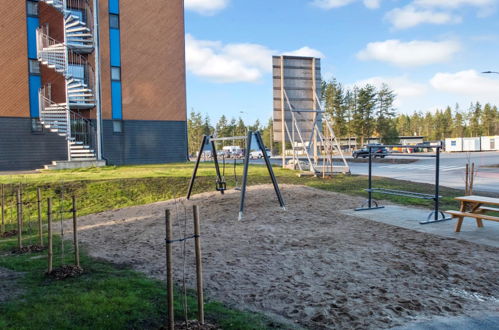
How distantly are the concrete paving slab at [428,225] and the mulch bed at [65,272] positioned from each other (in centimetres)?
635

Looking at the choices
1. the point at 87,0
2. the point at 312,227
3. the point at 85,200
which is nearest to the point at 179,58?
the point at 87,0

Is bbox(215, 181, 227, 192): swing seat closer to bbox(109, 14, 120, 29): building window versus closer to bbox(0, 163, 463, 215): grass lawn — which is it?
bbox(0, 163, 463, 215): grass lawn

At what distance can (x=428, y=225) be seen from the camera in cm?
838

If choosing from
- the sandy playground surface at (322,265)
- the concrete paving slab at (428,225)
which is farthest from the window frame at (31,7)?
the concrete paving slab at (428,225)

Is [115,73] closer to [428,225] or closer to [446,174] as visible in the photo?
[446,174]

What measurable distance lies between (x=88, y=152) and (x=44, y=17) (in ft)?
32.6

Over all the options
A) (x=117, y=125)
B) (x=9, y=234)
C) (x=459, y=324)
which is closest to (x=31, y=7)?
(x=117, y=125)

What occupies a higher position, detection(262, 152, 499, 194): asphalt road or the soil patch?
the soil patch

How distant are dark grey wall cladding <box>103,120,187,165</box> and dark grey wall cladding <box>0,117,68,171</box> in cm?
329

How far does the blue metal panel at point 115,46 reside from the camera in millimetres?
28391

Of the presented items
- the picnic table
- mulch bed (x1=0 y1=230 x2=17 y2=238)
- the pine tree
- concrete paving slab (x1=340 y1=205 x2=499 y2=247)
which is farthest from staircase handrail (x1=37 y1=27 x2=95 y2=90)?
the pine tree

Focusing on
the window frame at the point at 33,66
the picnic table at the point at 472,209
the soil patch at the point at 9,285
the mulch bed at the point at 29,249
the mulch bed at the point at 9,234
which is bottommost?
the mulch bed at the point at 9,234

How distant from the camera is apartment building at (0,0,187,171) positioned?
2467cm

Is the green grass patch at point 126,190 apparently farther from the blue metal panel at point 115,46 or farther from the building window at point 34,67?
the blue metal panel at point 115,46
